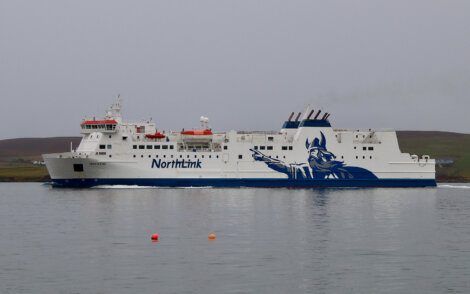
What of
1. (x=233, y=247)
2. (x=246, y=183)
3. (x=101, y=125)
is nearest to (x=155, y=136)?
(x=101, y=125)

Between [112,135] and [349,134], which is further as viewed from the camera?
[349,134]

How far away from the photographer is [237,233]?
36.8 m

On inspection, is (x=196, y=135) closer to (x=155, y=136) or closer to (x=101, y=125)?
(x=155, y=136)

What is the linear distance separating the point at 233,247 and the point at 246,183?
3737cm

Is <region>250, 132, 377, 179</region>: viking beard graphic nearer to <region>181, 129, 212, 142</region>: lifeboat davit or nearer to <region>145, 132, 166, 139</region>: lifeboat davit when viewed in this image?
<region>181, 129, 212, 142</region>: lifeboat davit

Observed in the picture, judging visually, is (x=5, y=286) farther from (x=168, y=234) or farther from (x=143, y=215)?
(x=143, y=215)

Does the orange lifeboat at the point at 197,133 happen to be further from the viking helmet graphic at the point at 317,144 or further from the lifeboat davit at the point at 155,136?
the viking helmet graphic at the point at 317,144

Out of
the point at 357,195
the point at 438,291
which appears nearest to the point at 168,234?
the point at 438,291

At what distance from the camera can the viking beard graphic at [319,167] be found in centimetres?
7062

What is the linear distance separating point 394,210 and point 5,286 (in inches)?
1198

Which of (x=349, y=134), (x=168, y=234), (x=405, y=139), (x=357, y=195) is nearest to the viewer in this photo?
(x=168, y=234)

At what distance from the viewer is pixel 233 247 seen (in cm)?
3228

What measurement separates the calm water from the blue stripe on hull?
11.3 m

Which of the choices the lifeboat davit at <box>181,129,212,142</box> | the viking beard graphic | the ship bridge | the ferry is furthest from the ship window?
the viking beard graphic
